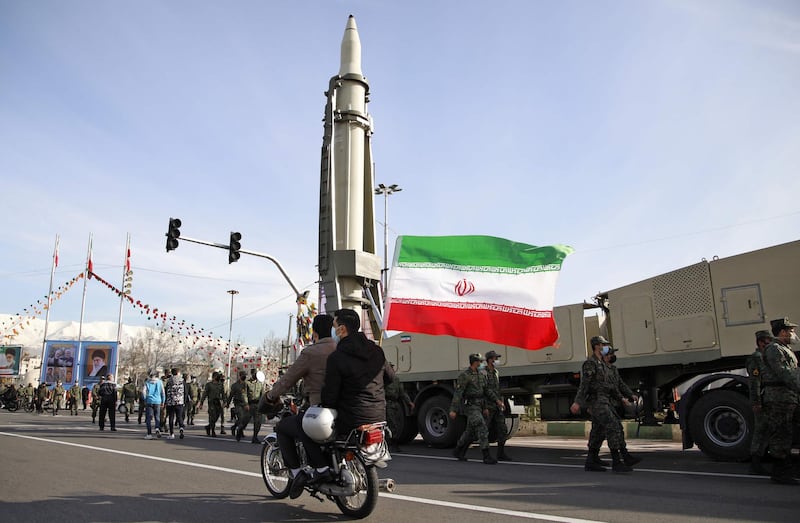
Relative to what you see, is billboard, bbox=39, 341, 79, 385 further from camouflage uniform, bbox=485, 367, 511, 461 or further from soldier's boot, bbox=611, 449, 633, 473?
soldier's boot, bbox=611, 449, 633, 473

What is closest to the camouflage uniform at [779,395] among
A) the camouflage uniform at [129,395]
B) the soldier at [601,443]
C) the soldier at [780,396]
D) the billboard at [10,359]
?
the soldier at [780,396]

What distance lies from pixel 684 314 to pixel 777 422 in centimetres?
258

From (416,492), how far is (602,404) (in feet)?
10.1

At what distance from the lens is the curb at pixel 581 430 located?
47.4ft

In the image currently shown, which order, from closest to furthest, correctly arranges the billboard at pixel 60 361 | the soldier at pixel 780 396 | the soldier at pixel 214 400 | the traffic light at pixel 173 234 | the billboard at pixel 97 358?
the soldier at pixel 780 396
the soldier at pixel 214 400
the traffic light at pixel 173 234
the billboard at pixel 60 361
the billboard at pixel 97 358

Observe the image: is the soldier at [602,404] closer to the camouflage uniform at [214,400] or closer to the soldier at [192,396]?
the camouflage uniform at [214,400]

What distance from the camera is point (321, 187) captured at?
20.8 metres

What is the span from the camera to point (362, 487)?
4.73 metres

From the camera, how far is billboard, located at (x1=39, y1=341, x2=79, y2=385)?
43.3m

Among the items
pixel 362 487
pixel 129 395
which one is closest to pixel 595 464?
pixel 362 487

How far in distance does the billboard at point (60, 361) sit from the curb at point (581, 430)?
37538mm

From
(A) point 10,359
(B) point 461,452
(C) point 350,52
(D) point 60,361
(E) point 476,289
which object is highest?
(C) point 350,52

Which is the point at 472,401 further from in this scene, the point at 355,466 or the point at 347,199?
the point at 347,199

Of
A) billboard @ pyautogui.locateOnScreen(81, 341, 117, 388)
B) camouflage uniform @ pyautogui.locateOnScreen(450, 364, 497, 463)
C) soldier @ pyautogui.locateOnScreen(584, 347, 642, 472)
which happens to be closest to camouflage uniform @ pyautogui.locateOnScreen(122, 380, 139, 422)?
camouflage uniform @ pyautogui.locateOnScreen(450, 364, 497, 463)
